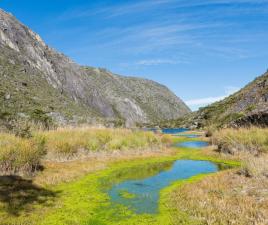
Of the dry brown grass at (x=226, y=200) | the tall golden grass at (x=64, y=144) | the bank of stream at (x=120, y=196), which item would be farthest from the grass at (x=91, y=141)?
the dry brown grass at (x=226, y=200)

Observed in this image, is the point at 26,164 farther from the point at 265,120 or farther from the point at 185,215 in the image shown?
the point at 265,120

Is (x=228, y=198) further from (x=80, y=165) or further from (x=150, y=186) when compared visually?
(x=80, y=165)

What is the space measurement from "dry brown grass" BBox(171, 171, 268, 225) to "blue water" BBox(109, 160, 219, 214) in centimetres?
106

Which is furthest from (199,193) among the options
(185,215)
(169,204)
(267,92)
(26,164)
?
(267,92)

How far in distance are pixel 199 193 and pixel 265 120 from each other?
2377cm

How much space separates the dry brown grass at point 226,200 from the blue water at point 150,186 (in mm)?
1060

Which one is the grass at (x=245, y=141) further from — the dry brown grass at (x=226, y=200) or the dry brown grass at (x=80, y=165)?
the dry brown grass at (x=226, y=200)

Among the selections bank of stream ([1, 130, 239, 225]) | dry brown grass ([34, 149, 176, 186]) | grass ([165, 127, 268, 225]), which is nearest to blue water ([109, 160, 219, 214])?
bank of stream ([1, 130, 239, 225])

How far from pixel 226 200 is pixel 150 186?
510cm

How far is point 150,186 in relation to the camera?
15.1m

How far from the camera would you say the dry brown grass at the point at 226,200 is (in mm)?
9051

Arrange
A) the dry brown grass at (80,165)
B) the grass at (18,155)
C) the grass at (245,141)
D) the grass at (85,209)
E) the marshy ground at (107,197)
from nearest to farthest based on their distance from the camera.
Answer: the marshy ground at (107,197) → the grass at (85,209) → the grass at (18,155) → the dry brown grass at (80,165) → the grass at (245,141)

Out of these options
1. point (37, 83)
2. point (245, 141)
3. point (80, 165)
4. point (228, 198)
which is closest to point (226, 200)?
point (228, 198)

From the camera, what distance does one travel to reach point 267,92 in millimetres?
71688
